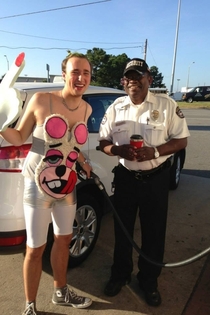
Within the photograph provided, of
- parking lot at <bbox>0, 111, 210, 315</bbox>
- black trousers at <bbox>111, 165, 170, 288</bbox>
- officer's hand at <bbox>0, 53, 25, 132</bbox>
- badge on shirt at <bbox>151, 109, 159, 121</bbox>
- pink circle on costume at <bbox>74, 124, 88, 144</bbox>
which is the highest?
officer's hand at <bbox>0, 53, 25, 132</bbox>

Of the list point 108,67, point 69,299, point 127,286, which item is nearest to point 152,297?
point 127,286

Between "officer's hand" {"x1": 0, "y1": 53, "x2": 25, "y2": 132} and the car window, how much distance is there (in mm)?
1335

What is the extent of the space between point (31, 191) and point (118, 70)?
49502 millimetres

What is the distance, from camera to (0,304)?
7.68 ft

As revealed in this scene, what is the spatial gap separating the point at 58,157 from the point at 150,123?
765 mm

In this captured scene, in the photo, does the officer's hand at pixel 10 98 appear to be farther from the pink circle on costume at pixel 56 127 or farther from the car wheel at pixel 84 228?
the car wheel at pixel 84 228

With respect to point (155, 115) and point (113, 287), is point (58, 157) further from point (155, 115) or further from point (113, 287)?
point (113, 287)

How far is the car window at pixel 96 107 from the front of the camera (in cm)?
304

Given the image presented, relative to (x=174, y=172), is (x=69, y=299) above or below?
below

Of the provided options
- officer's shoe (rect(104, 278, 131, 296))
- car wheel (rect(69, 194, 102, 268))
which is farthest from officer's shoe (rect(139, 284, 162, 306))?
car wheel (rect(69, 194, 102, 268))

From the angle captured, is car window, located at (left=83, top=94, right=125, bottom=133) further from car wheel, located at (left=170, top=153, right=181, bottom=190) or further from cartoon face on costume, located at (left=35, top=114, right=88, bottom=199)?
car wheel, located at (left=170, top=153, right=181, bottom=190)

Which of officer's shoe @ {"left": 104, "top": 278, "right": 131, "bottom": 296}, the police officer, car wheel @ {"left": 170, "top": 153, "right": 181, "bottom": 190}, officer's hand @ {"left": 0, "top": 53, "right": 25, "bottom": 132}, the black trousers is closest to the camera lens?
officer's hand @ {"left": 0, "top": 53, "right": 25, "bottom": 132}

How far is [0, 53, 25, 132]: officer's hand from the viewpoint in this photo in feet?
5.17

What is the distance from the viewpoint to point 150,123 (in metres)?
2.20
